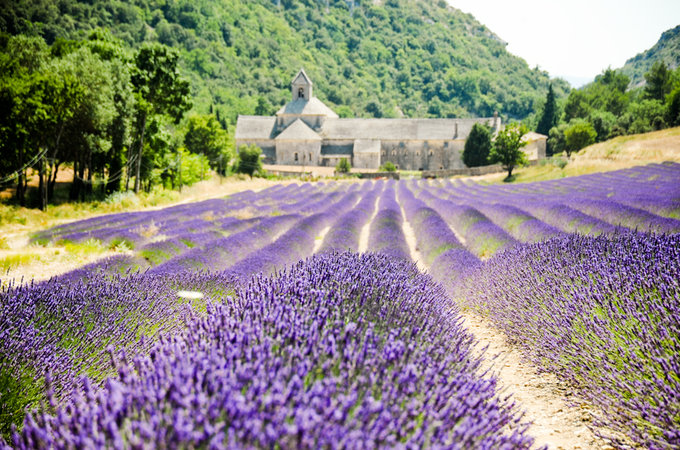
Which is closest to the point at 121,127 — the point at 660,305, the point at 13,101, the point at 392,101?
the point at 13,101

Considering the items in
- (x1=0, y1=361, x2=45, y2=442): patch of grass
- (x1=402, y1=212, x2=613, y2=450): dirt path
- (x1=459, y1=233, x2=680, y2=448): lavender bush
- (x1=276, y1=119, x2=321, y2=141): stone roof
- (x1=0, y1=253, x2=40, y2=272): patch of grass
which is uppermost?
(x1=276, y1=119, x2=321, y2=141): stone roof

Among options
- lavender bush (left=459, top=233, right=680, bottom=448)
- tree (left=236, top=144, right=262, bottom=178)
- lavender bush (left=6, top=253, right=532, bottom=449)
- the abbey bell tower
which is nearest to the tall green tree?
lavender bush (left=6, top=253, right=532, bottom=449)

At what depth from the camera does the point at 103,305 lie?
10.8ft

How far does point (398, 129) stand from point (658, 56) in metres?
127

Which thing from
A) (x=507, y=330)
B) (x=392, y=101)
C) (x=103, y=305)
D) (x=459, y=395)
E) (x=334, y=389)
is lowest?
(x=507, y=330)

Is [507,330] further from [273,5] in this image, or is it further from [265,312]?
[273,5]

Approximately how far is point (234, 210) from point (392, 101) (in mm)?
110286

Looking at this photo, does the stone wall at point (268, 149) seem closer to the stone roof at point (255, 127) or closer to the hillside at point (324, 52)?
the stone roof at point (255, 127)

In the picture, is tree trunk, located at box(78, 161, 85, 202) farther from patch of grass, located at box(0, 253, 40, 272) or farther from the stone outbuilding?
the stone outbuilding

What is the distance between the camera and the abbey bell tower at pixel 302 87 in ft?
194

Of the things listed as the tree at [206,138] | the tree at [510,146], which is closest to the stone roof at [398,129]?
the tree at [510,146]

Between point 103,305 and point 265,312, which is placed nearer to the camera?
point 265,312

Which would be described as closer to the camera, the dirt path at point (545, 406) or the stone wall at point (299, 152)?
the dirt path at point (545, 406)

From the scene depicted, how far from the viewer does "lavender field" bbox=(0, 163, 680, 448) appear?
1291mm
